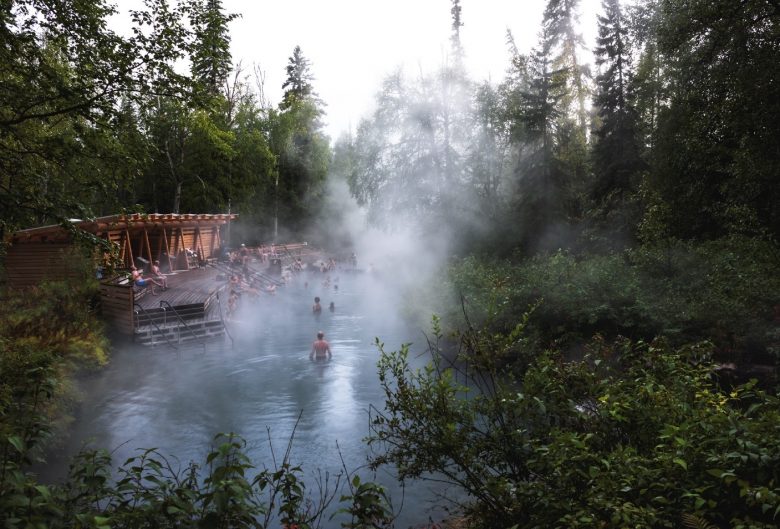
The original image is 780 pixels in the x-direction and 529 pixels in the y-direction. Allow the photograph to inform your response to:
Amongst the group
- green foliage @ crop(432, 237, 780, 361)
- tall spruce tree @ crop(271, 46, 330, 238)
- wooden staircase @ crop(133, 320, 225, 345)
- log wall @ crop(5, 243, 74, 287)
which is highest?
tall spruce tree @ crop(271, 46, 330, 238)

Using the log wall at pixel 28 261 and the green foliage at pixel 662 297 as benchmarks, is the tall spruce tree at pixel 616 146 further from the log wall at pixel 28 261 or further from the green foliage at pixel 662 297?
the log wall at pixel 28 261

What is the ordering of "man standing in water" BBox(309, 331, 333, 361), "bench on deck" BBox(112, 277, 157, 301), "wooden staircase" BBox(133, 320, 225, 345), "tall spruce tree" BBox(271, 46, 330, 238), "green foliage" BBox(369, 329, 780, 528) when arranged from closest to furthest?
"green foliage" BBox(369, 329, 780, 528) < "man standing in water" BBox(309, 331, 333, 361) < "wooden staircase" BBox(133, 320, 225, 345) < "bench on deck" BBox(112, 277, 157, 301) < "tall spruce tree" BBox(271, 46, 330, 238)

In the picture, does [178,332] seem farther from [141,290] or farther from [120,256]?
[120,256]

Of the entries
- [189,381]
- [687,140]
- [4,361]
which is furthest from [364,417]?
[687,140]

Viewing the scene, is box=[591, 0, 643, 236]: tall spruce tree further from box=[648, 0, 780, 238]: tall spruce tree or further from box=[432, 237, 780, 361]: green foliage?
box=[432, 237, 780, 361]: green foliage

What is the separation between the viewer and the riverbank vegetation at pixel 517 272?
358 centimetres

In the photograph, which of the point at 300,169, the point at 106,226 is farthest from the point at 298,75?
the point at 106,226

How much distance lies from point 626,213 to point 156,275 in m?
22.9

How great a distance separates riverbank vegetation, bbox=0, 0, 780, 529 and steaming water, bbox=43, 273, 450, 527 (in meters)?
0.77

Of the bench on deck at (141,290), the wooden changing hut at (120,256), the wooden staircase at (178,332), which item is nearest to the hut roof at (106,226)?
the wooden changing hut at (120,256)

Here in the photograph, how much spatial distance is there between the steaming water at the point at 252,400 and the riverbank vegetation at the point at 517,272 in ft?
2.52

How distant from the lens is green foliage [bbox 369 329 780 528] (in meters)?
3.40

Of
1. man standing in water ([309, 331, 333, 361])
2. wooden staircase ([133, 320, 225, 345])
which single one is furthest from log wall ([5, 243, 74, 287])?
man standing in water ([309, 331, 333, 361])

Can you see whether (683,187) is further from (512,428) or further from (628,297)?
(512,428)
